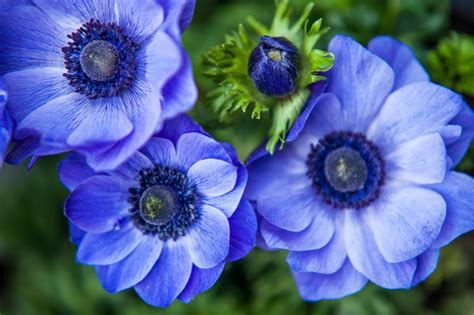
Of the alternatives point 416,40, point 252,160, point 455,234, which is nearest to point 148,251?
point 252,160

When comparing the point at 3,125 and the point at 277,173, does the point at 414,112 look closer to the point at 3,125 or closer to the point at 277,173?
the point at 277,173

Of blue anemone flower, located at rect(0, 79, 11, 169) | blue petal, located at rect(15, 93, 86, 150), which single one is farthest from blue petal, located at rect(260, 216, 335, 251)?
blue anemone flower, located at rect(0, 79, 11, 169)

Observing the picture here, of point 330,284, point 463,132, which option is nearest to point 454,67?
point 463,132

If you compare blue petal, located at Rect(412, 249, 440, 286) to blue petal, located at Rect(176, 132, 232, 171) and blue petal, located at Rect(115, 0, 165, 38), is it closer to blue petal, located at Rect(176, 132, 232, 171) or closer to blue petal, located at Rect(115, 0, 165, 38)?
blue petal, located at Rect(176, 132, 232, 171)

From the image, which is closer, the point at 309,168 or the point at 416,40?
the point at 309,168

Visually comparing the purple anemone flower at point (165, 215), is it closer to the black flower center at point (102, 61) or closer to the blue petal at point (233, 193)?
the blue petal at point (233, 193)

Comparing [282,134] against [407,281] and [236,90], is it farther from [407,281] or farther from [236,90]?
[407,281]
